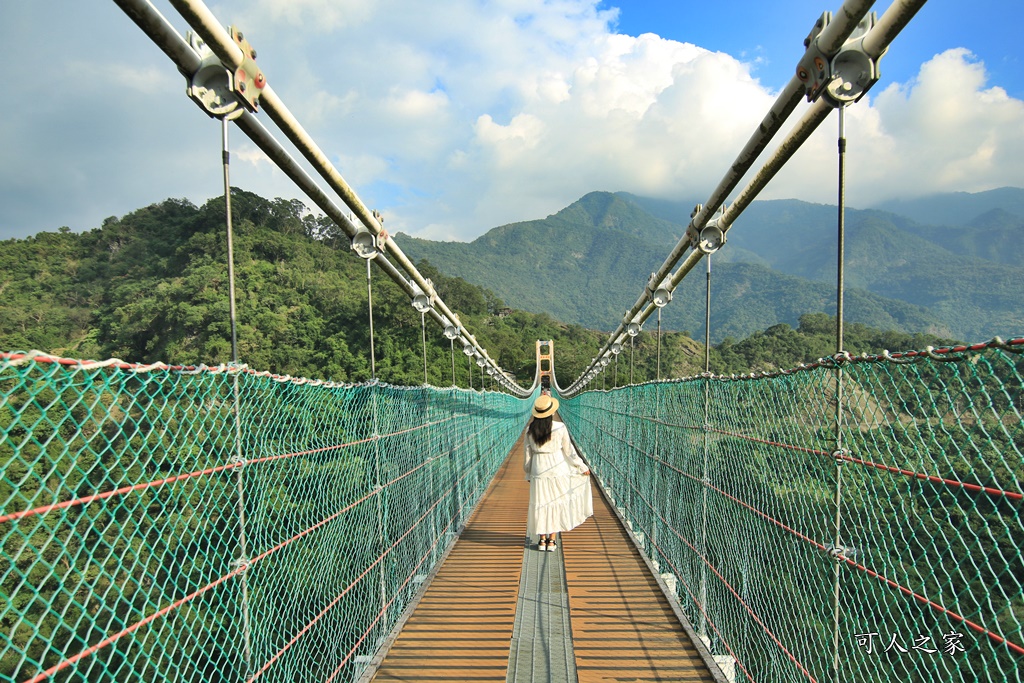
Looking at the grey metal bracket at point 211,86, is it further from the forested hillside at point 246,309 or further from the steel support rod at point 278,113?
the forested hillside at point 246,309

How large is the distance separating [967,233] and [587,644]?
141 m

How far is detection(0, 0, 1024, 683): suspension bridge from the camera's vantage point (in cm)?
109

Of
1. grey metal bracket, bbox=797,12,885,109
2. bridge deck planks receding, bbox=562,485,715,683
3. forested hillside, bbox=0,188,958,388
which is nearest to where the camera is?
grey metal bracket, bbox=797,12,885,109

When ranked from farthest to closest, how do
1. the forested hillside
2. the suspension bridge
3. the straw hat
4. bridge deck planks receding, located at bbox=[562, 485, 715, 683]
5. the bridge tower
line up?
the bridge tower
the forested hillside
the straw hat
bridge deck planks receding, located at bbox=[562, 485, 715, 683]
the suspension bridge

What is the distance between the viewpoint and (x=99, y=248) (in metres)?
37.0

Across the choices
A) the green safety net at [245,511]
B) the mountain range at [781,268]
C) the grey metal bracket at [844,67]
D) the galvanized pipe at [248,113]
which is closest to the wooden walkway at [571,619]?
the green safety net at [245,511]

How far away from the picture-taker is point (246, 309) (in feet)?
92.1

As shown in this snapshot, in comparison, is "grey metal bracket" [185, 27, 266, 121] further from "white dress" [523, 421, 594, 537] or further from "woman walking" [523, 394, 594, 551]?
"white dress" [523, 421, 594, 537]

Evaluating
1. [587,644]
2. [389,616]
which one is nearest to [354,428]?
[389,616]

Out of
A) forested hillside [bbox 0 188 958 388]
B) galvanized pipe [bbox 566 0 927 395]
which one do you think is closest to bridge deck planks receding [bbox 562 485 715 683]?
galvanized pipe [bbox 566 0 927 395]

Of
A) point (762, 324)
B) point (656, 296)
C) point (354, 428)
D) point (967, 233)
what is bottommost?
point (354, 428)

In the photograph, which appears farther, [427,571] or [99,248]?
[99,248]

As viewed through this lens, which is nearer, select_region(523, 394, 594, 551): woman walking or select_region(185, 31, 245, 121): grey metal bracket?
select_region(185, 31, 245, 121): grey metal bracket

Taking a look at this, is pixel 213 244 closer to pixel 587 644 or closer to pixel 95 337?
pixel 95 337
